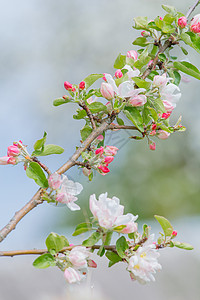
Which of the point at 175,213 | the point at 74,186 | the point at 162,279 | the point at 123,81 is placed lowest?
the point at 175,213

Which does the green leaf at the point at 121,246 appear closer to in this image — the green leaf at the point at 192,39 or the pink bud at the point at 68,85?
the pink bud at the point at 68,85

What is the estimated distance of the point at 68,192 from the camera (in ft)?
2.23

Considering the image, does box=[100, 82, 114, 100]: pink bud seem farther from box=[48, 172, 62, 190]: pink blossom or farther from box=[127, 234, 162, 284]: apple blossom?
box=[127, 234, 162, 284]: apple blossom

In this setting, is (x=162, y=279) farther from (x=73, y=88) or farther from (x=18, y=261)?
(x=73, y=88)

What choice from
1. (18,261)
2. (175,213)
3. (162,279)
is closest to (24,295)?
(18,261)

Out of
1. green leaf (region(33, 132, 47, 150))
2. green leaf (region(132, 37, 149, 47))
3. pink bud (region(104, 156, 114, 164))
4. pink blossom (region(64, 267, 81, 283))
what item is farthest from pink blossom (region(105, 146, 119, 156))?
green leaf (region(132, 37, 149, 47))

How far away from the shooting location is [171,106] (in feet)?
2.58

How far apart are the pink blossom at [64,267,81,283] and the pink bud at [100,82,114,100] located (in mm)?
326

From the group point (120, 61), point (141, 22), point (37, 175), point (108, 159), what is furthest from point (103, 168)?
point (141, 22)

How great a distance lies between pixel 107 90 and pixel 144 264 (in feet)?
1.06

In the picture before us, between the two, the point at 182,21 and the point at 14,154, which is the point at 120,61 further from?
the point at 14,154

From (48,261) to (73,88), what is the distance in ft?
1.13

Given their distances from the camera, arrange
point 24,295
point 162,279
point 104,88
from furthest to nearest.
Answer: point 162,279
point 24,295
point 104,88

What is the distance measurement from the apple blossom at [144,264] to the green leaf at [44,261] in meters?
0.13
